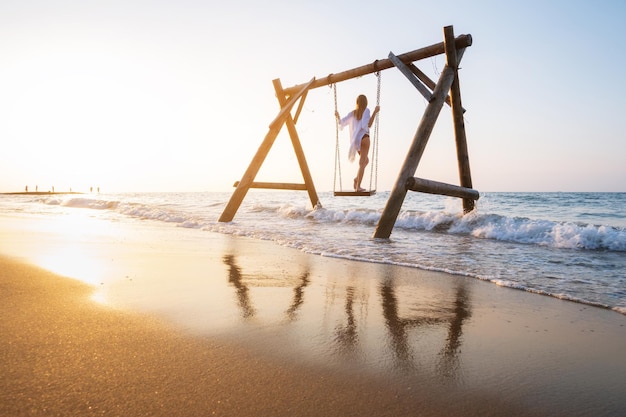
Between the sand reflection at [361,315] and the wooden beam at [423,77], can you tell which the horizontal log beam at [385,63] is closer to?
the wooden beam at [423,77]

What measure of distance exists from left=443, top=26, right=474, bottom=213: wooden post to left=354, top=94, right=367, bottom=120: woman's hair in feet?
5.50

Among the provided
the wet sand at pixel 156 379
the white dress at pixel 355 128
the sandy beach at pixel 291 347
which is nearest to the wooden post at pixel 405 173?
the white dress at pixel 355 128

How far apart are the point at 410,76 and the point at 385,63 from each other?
2.38ft

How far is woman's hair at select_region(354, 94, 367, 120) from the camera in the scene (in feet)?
25.9

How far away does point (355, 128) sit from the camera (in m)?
7.93

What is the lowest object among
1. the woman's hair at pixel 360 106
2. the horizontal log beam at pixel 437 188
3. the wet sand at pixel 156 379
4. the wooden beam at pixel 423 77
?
the wet sand at pixel 156 379

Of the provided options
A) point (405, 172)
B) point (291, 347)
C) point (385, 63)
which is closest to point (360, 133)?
point (385, 63)

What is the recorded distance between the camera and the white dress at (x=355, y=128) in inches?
305

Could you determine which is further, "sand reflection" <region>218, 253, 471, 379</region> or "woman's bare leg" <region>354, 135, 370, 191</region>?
"woman's bare leg" <region>354, 135, 370, 191</region>

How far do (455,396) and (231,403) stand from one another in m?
0.71

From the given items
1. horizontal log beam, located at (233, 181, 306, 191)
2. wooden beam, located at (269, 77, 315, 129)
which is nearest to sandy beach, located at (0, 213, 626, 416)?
horizontal log beam, located at (233, 181, 306, 191)

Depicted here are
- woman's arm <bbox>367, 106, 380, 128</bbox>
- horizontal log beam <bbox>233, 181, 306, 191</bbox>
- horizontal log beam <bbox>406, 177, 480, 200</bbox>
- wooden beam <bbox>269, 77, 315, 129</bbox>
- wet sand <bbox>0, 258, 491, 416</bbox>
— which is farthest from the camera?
horizontal log beam <bbox>233, 181, 306, 191</bbox>

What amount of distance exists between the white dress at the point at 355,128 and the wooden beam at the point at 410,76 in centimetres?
100

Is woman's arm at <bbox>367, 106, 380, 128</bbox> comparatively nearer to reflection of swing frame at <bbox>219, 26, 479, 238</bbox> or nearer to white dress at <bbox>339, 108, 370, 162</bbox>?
white dress at <bbox>339, 108, 370, 162</bbox>
